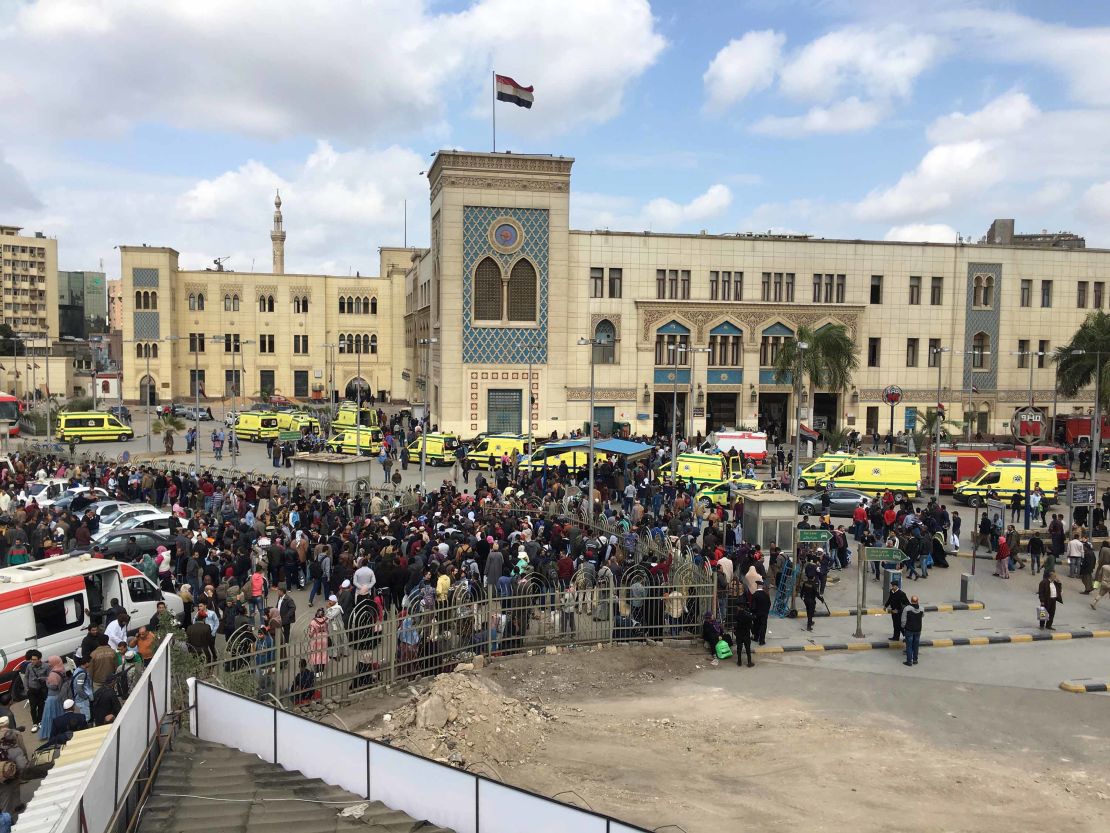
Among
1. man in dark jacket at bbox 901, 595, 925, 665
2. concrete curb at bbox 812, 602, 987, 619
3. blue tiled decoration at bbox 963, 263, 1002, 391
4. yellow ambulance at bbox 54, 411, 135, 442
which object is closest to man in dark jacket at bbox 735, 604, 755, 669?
man in dark jacket at bbox 901, 595, 925, 665

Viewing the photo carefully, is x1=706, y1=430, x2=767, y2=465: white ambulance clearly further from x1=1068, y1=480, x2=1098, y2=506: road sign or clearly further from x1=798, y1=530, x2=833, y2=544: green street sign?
x1=798, y1=530, x2=833, y2=544: green street sign

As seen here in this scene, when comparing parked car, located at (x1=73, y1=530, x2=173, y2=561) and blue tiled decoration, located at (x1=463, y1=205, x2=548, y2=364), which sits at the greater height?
blue tiled decoration, located at (x1=463, y1=205, x2=548, y2=364)

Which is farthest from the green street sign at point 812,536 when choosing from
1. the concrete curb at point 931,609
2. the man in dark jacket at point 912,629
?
the man in dark jacket at point 912,629

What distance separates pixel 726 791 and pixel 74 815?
23.3ft

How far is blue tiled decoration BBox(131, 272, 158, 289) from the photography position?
230 feet

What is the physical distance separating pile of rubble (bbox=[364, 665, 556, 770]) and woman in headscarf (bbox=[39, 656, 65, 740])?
372 centimetres

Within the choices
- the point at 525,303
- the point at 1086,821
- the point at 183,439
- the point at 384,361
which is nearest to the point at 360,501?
the point at 1086,821

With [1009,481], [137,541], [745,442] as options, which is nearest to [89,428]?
[137,541]

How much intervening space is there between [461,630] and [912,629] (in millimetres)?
7623

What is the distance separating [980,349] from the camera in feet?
177

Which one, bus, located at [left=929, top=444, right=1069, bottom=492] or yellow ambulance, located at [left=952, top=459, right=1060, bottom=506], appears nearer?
yellow ambulance, located at [left=952, top=459, right=1060, bottom=506]

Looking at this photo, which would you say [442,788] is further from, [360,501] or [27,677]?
[360,501]

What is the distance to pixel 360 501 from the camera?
88.3 feet

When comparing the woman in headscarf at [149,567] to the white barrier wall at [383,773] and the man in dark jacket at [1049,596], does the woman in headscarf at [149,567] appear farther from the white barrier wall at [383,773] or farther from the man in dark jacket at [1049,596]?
the man in dark jacket at [1049,596]
